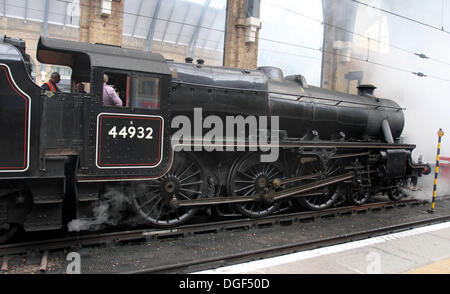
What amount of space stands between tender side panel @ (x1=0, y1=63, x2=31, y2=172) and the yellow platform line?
4510 mm

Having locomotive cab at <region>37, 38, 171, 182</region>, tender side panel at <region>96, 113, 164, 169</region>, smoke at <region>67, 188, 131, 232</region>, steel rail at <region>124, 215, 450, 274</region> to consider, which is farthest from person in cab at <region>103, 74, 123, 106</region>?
steel rail at <region>124, 215, 450, 274</region>

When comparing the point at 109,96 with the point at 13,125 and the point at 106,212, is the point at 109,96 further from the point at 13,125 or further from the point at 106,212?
the point at 106,212

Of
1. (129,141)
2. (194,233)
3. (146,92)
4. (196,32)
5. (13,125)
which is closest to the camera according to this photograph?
(13,125)

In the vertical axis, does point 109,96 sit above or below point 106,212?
above

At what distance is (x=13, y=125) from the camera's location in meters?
3.76

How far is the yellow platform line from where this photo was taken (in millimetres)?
3908

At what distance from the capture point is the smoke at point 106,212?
465cm

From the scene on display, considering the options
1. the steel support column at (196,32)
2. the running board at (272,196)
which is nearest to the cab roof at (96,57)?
the running board at (272,196)

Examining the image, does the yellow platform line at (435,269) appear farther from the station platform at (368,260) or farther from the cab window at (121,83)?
the cab window at (121,83)

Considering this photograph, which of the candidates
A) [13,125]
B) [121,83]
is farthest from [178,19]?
[13,125]

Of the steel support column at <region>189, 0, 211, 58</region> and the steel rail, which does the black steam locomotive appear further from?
the steel support column at <region>189, 0, 211, 58</region>

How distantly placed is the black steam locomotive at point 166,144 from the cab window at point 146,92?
0.5 inches

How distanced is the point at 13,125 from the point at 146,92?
1579 mm
